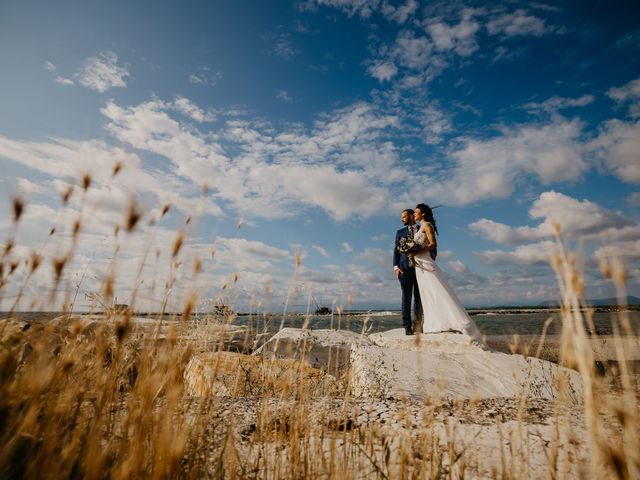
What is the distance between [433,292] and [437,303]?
0.22 metres

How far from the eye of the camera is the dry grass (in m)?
0.87

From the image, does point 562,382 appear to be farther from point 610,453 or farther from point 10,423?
point 10,423

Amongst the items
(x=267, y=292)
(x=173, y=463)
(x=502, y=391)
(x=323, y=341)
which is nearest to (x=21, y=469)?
(x=173, y=463)

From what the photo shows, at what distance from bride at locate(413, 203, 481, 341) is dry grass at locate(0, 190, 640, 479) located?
3949 millimetres

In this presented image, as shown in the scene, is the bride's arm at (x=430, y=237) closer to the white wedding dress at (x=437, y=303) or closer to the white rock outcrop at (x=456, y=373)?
the white wedding dress at (x=437, y=303)

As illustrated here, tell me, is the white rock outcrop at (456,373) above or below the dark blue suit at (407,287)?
below

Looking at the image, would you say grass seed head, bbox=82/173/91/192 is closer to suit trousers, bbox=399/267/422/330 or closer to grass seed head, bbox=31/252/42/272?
grass seed head, bbox=31/252/42/272

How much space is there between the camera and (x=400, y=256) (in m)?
7.67

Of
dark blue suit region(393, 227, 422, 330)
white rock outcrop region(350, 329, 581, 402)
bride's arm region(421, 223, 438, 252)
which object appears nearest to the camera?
white rock outcrop region(350, 329, 581, 402)

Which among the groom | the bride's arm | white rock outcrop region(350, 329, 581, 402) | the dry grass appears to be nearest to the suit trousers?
the groom

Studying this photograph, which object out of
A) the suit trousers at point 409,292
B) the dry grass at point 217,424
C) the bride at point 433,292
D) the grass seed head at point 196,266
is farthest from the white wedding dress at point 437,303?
the grass seed head at point 196,266

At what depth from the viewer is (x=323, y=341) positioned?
6391 mm

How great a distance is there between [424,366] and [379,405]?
2417 mm

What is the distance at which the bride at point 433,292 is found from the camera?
251 inches
